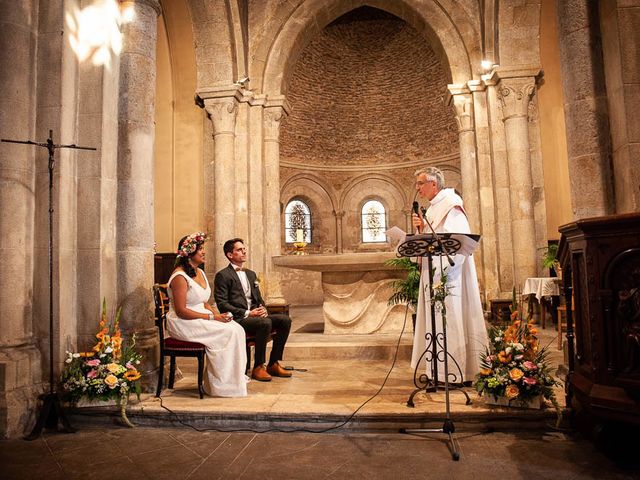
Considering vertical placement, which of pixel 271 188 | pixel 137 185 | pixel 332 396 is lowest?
pixel 332 396

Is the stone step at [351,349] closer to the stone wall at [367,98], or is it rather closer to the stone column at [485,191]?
the stone column at [485,191]

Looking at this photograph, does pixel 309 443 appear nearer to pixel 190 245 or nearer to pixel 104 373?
pixel 104 373

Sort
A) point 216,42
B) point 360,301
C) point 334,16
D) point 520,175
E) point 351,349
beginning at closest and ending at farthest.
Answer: point 351,349 < point 360,301 < point 520,175 < point 216,42 < point 334,16

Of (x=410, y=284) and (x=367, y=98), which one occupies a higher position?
(x=367, y=98)

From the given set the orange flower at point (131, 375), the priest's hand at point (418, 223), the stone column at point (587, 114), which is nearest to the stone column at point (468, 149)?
the stone column at point (587, 114)

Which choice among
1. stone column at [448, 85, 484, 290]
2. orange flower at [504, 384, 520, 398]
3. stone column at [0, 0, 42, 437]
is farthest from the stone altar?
stone column at [0, 0, 42, 437]

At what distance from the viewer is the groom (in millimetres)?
4969

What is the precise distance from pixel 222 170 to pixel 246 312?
4645mm

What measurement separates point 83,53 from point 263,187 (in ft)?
17.0

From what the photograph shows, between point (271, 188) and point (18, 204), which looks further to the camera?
point (271, 188)

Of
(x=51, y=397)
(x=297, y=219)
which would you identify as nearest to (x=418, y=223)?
(x=51, y=397)

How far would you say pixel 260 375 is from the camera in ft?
16.3

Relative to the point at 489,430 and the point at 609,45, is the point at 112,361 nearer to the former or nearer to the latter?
the point at 489,430

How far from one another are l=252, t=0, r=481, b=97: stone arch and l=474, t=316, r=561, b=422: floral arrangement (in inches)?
266
